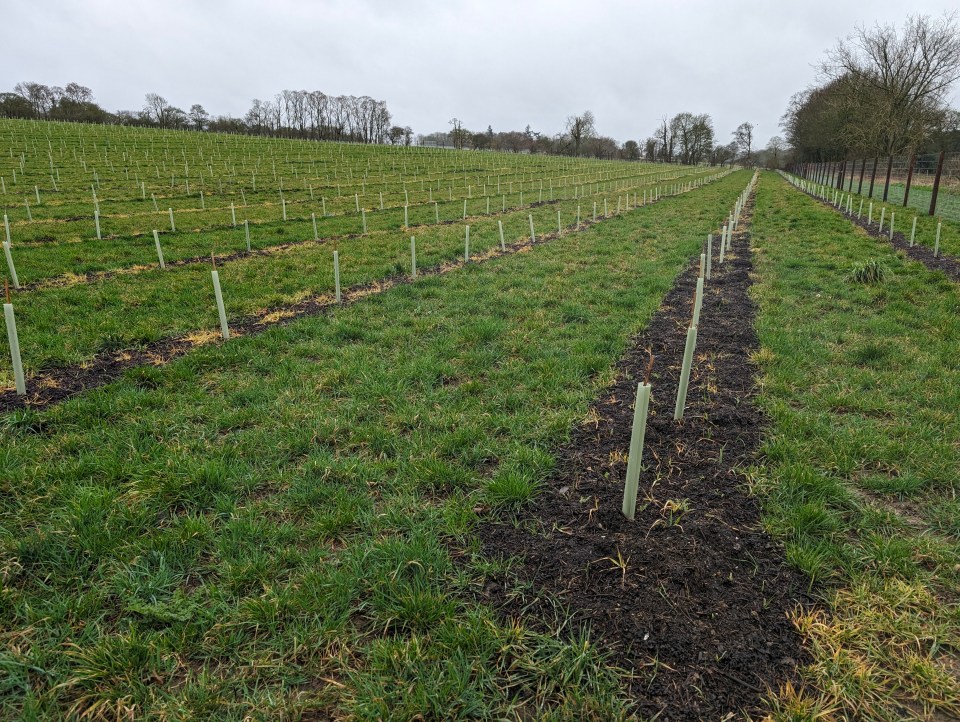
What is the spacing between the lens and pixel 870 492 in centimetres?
343

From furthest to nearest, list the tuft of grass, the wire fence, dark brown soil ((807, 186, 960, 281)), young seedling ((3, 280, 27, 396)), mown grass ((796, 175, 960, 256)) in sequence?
the wire fence < mown grass ((796, 175, 960, 256)) < dark brown soil ((807, 186, 960, 281)) < the tuft of grass < young seedling ((3, 280, 27, 396))

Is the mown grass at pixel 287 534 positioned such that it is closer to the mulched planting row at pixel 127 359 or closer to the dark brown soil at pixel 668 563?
the dark brown soil at pixel 668 563

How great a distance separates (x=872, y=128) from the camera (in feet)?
109

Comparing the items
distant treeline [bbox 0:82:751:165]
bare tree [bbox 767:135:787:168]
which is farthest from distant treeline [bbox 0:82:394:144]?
bare tree [bbox 767:135:787:168]

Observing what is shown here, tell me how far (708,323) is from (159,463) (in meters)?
6.74

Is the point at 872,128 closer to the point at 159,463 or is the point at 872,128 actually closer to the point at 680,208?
the point at 680,208

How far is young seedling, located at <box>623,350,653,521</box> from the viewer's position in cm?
284

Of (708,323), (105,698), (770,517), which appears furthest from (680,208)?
(105,698)

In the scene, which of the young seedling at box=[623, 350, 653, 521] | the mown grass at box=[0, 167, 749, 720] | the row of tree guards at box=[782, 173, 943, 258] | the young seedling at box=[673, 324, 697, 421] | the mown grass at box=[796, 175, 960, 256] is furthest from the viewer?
the mown grass at box=[796, 175, 960, 256]

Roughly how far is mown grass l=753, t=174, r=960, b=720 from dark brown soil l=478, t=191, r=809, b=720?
16cm

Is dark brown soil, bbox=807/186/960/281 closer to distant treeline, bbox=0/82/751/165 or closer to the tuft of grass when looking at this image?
the tuft of grass

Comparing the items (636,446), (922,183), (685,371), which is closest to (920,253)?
(685,371)

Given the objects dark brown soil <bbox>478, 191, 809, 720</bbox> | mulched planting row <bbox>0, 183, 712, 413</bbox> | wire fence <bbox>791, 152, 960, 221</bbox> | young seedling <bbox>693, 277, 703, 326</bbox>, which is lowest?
dark brown soil <bbox>478, 191, 809, 720</bbox>

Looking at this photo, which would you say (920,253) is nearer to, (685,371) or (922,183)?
(685,371)
